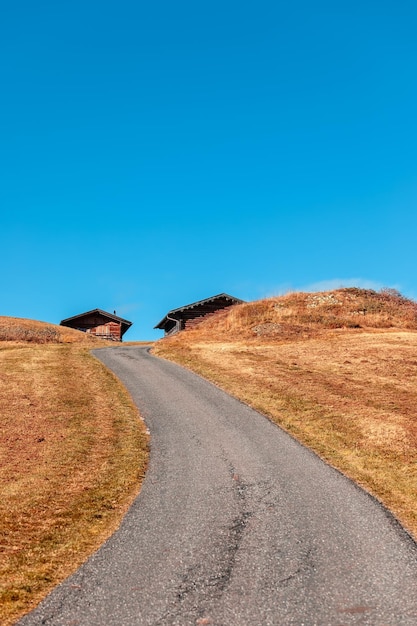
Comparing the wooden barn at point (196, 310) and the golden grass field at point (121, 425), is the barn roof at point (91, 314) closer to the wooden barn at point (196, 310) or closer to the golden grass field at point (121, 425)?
the wooden barn at point (196, 310)

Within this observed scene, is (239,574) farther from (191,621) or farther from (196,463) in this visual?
(196,463)

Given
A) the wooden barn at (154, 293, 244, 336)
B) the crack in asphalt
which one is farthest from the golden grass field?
the wooden barn at (154, 293, 244, 336)

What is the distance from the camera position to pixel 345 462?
39.8 feet

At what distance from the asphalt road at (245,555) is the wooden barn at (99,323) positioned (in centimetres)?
5826

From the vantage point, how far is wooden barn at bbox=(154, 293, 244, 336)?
55156 mm

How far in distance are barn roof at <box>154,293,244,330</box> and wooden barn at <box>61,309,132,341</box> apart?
1612cm

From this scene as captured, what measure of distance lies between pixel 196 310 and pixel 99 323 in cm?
2026

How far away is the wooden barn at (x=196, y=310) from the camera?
55.2 m

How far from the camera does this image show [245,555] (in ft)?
22.4

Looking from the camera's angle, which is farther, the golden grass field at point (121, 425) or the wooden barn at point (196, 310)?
the wooden barn at point (196, 310)

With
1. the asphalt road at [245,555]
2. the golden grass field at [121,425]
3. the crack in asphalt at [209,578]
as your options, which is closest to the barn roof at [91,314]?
the golden grass field at [121,425]

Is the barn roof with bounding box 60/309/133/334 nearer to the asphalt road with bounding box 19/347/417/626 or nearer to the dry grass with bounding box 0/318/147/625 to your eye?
the dry grass with bounding box 0/318/147/625

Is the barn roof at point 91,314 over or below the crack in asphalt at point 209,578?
over

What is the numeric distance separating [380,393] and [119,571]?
611 inches
